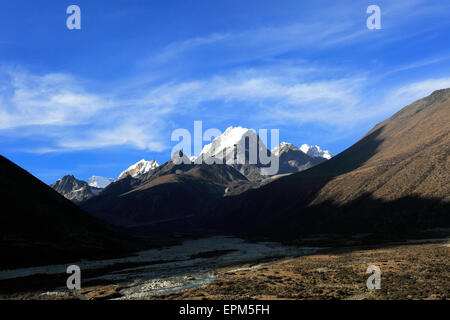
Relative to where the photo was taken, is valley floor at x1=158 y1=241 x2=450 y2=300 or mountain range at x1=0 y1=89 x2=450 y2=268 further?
mountain range at x1=0 y1=89 x2=450 y2=268

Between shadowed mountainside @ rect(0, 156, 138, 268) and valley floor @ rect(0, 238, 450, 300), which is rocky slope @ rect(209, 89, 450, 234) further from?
shadowed mountainside @ rect(0, 156, 138, 268)

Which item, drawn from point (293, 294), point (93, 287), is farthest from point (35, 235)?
point (293, 294)

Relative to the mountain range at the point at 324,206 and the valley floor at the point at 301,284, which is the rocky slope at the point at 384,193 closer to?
the mountain range at the point at 324,206

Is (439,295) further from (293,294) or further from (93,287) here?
(93,287)

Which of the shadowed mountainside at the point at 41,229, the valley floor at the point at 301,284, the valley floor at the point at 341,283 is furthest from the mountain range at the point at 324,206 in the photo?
the valley floor at the point at 341,283

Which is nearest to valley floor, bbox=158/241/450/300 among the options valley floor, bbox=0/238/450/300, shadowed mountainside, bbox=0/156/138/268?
valley floor, bbox=0/238/450/300

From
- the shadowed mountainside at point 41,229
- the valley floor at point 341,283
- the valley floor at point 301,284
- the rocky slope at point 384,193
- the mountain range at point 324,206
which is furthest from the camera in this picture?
the rocky slope at point 384,193

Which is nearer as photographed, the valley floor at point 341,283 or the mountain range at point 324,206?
the valley floor at point 341,283

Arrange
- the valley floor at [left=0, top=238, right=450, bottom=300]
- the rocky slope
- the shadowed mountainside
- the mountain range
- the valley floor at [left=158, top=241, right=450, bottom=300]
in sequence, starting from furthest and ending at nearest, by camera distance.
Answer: the rocky slope < the mountain range < the shadowed mountainside < the valley floor at [left=0, top=238, right=450, bottom=300] < the valley floor at [left=158, top=241, right=450, bottom=300]

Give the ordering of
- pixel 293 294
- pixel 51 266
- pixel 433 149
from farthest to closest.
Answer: pixel 433 149, pixel 51 266, pixel 293 294

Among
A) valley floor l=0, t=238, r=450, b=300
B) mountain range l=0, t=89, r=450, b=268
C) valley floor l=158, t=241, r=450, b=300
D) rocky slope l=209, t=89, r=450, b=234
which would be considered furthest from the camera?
rocky slope l=209, t=89, r=450, b=234

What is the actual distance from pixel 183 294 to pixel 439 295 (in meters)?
20.4
